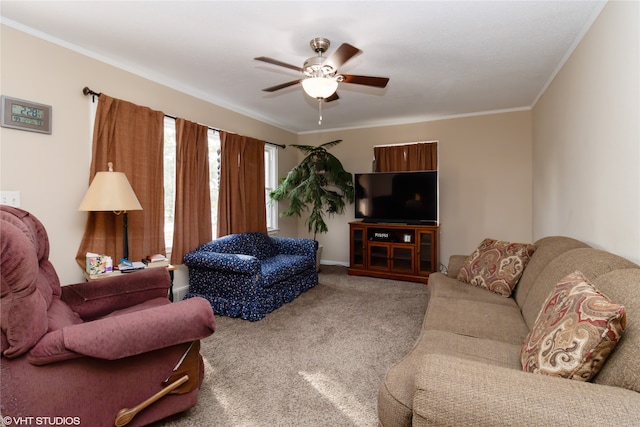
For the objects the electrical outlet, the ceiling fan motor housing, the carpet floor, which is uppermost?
the ceiling fan motor housing

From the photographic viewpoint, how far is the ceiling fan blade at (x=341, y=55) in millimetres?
1932

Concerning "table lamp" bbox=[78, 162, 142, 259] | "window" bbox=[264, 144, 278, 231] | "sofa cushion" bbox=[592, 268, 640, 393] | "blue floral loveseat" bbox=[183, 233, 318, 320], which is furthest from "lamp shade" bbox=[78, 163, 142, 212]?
"sofa cushion" bbox=[592, 268, 640, 393]

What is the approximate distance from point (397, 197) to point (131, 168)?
3.41 metres

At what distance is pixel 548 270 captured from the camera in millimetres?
1922

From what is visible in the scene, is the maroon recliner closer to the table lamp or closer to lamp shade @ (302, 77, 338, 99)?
the table lamp

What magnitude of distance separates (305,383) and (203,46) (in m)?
2.69

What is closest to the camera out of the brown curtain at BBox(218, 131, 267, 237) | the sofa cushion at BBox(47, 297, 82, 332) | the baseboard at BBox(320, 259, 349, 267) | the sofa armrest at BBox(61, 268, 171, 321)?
→ the sofa cushion at BBox(47, 297, 82, 332)

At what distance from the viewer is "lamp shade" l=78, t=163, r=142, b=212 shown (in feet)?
7.57

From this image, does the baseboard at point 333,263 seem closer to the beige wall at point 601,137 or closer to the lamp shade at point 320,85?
the beige wall at point 601,137

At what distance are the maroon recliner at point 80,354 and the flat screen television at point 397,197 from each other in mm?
3522

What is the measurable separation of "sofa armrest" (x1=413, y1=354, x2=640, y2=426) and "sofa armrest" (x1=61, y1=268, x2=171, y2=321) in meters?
1.92

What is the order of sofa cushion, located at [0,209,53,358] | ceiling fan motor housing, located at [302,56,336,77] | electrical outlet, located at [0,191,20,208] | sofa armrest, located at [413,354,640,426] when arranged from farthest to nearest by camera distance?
ceiling fan motor housing, located at [302,56,336,77]
electrical outlet, located at [0,191,20,208]
sofa cushion, located at [0,209,53,358]
sofa armrest, located at [413,354,640,426]

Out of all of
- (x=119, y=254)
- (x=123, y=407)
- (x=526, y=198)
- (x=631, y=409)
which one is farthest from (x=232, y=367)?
(x=526, y=198)

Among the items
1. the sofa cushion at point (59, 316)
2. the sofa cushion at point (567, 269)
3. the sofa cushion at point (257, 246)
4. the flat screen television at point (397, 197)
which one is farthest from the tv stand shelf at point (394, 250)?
the sofa cushion at point (59, 316)
